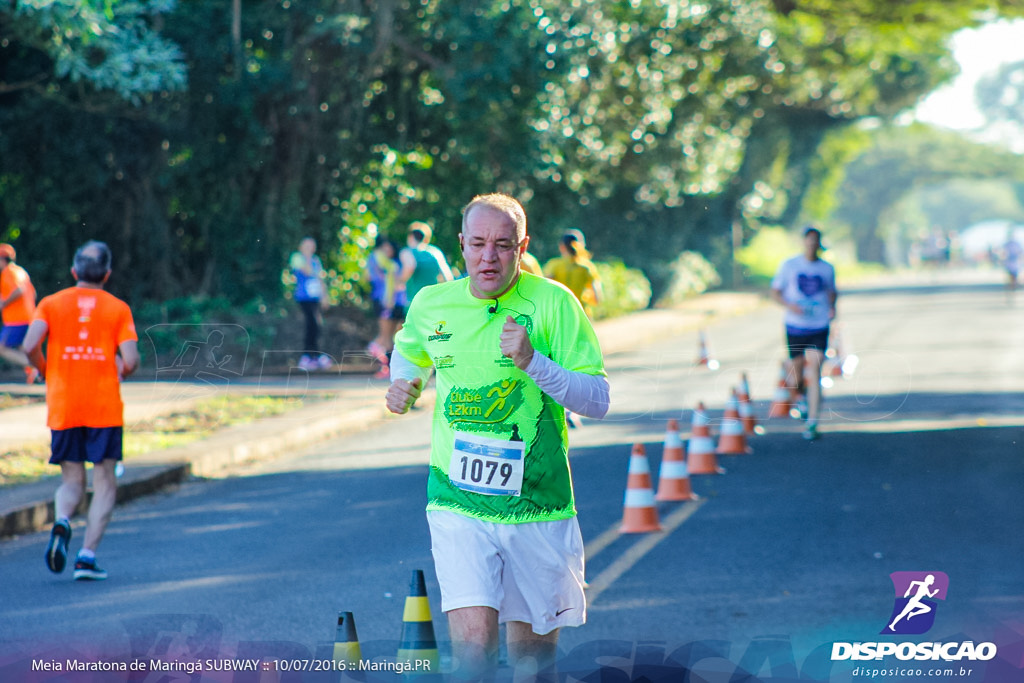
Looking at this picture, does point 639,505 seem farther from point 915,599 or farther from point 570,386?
point 570,386

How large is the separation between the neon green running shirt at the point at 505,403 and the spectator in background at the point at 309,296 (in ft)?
48.8

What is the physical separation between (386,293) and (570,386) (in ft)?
46.4

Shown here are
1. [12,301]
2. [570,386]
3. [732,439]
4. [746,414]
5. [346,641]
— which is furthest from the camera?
[12,301]

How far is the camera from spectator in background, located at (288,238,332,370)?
62.9ft

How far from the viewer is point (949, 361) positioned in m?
20.5

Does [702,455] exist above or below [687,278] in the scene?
below

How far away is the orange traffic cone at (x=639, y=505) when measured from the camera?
8688 millimetres

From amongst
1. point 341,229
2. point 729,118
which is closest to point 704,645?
point 341,229

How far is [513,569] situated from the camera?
14.1ft

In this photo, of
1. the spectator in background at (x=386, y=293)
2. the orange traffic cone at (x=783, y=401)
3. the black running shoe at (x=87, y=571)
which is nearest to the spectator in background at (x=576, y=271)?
the orange traffic cone at (x=783, y=401)

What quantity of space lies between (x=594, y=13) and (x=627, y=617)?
17049 mm

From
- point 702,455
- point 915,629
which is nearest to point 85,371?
point 915,629

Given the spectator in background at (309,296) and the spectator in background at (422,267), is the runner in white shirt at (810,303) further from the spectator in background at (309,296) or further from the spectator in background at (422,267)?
the spectator in background at (309,296)

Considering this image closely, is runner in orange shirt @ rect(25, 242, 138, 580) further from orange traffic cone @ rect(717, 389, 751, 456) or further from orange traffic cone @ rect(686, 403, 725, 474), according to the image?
orange traffic cone @ rect(717, 389, 751, 456)
